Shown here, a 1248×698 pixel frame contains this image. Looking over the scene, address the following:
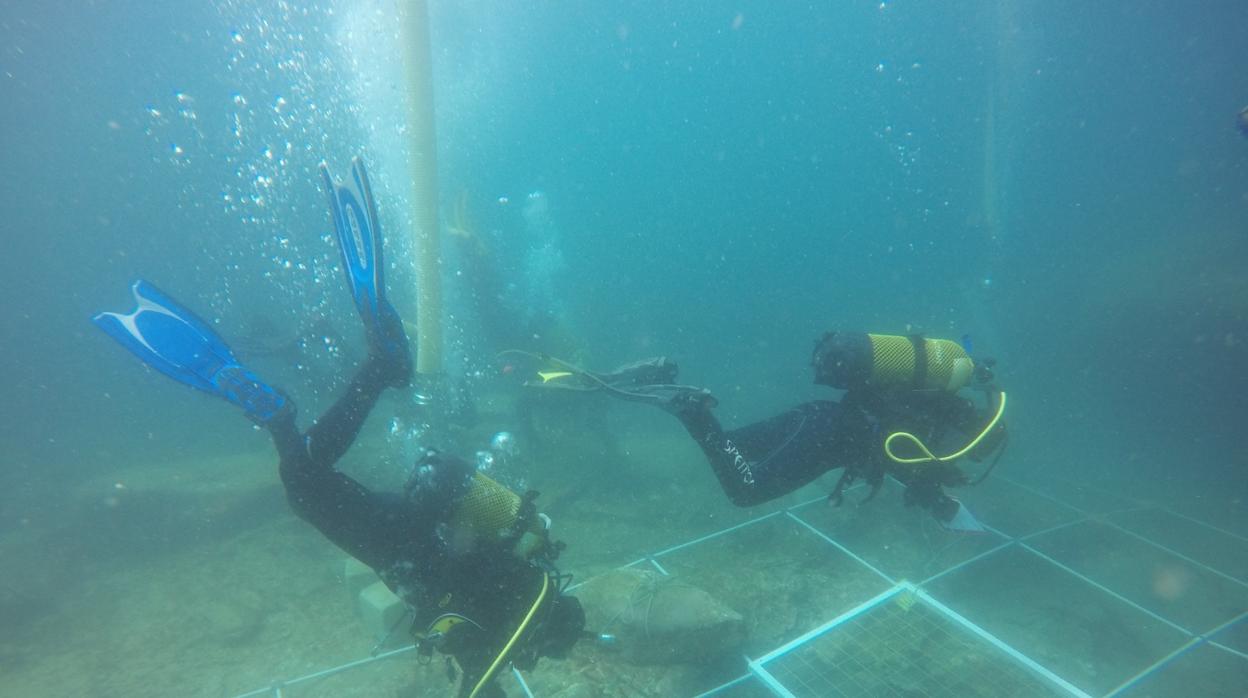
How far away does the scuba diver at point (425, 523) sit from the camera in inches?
106

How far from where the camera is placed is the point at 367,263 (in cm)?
330

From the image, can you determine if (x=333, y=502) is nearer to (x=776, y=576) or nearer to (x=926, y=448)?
(x=926, y=448)

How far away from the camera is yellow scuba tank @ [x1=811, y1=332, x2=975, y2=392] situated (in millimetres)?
3496

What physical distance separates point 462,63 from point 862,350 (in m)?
48.6

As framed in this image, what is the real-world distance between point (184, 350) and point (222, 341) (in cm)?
20

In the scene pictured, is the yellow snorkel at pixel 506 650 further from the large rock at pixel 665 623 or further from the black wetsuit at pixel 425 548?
the large rock at pixel 665 623

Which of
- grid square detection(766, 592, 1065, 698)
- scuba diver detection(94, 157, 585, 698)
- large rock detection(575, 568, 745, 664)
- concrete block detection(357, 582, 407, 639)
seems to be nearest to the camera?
scuba diver detection(94, 157, 585, 698)

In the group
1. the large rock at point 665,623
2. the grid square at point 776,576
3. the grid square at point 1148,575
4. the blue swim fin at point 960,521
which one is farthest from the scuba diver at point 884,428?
the grid square at point 1148,575

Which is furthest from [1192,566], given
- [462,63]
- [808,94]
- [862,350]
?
[808,94]

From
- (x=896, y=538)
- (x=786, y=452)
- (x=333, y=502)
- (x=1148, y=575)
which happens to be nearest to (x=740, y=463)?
(x=786, y=452)

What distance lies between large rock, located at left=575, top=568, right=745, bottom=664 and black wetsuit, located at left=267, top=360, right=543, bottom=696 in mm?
2377

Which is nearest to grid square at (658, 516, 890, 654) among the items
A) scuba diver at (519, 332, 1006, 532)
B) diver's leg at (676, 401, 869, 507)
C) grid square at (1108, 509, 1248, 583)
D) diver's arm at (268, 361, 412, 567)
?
diver's leg at (676, 401, 869, 507)

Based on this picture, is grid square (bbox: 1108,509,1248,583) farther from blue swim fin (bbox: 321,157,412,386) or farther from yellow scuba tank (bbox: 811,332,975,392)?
blue swim fin (bbox: 321,157,412,386)

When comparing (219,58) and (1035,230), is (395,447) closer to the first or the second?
(219,58)
